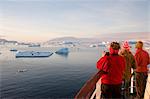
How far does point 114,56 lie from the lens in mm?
3037

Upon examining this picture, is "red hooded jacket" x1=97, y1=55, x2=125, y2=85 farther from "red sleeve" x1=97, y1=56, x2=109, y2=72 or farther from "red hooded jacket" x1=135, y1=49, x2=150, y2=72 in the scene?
"red hooded jacket" x1=135, y1=49, x2=150, y2=72

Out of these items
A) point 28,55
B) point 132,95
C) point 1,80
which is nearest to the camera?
point 132,95

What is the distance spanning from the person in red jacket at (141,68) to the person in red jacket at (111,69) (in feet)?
3.91

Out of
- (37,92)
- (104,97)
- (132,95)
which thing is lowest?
(37,92)

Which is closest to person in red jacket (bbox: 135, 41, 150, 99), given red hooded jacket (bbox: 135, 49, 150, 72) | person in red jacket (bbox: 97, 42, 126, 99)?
red hooded jacket (bbox: 135, 49, 150, 72)

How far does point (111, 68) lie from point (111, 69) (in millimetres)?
13

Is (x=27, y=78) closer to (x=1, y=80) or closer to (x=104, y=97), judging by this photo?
(x=1, y=80)

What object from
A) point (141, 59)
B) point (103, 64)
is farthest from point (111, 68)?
point (141, 59)

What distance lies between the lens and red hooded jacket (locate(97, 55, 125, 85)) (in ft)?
9.65

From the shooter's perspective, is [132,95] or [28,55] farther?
[28,55]

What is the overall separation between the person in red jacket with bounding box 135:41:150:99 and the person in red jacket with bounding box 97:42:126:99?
47.0 inches

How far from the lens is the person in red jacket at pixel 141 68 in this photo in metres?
4.20

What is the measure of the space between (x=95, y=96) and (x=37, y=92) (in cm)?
2722

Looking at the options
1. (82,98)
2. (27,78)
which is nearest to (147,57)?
(82,98)
